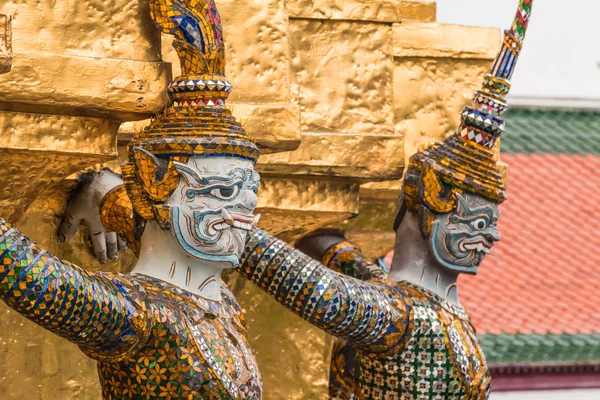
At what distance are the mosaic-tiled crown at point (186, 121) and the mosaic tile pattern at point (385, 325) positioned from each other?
2.13 feet

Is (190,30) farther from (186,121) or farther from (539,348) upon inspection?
(539,348)

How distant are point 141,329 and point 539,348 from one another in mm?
5639

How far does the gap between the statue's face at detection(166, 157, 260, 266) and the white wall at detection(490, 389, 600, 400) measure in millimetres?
5551

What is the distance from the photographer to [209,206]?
6.41 m

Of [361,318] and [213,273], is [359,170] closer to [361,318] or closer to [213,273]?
[361,318]

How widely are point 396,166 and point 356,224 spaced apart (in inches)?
43.3

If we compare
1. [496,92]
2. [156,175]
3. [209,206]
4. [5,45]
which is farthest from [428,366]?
[5,45]

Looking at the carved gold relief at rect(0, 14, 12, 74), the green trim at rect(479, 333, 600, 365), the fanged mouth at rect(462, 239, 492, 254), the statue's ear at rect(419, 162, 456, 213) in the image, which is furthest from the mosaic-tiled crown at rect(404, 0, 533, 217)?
the green trim at rect(479, 333, 600, 365)

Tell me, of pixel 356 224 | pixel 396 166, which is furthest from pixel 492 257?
pixel 396 166

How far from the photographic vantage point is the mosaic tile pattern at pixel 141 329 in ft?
19.2

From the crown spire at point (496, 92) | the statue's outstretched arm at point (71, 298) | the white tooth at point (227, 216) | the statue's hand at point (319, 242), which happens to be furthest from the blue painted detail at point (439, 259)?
the statue's outstretched arm at point (71, 298)

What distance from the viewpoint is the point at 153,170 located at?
645cm

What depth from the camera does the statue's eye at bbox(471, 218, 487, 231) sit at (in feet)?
24.5

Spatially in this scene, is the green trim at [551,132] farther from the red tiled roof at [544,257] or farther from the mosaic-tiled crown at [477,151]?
the mosaic-tiled crown at [477,151]
